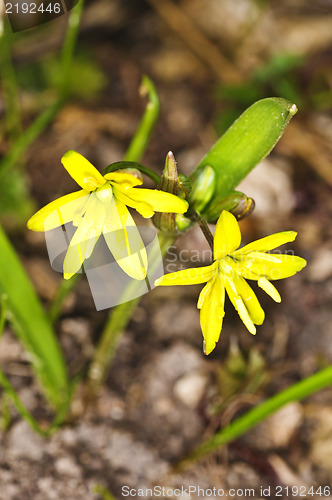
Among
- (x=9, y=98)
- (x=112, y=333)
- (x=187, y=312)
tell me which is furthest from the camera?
(x=9, y=98)

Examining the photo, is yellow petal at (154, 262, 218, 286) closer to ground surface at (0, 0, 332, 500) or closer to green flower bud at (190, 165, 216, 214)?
green flower bud at (190, 165, 216, 214)

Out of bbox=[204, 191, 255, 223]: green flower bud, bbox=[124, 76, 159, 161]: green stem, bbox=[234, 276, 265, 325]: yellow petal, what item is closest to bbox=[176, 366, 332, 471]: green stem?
bbox=[234, 276, 265, 325]: yellow petal

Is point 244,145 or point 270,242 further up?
point 244,145

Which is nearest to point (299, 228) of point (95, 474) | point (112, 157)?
point (112, 157)

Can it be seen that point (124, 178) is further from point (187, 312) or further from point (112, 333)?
point (187, 312)

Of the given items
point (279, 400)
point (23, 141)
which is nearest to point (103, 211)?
point (279, 400)
